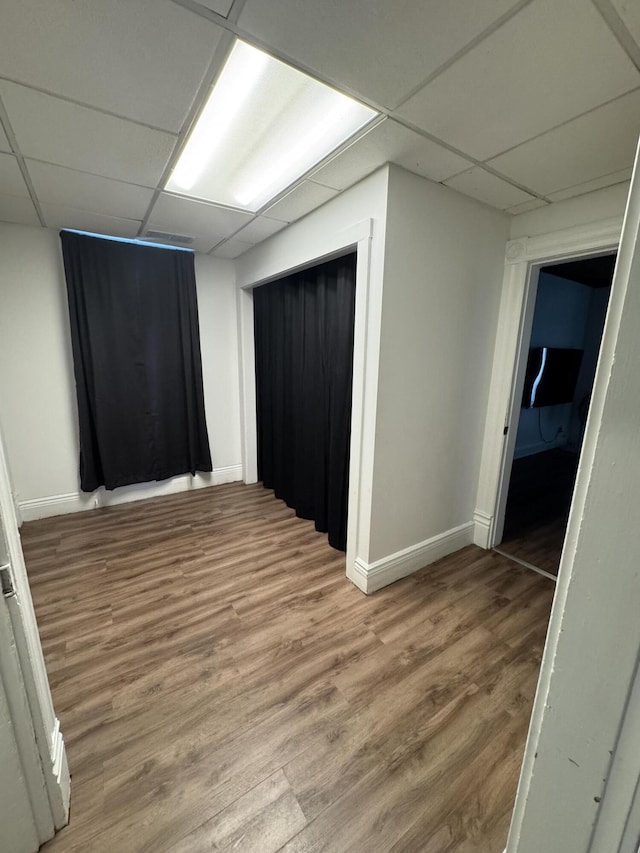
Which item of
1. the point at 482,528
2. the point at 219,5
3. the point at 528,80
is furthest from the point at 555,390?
the point at 219,5

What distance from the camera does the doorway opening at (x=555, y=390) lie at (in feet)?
12.0

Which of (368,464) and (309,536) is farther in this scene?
(309,536)

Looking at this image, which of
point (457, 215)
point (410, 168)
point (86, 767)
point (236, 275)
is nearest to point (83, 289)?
point (236, 275)

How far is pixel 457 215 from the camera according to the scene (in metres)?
2.09

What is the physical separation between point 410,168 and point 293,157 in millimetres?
617

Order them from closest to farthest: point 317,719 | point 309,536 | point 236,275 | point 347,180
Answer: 1. point 317,719
2. point 347,180
3. point 309,536
4. point 236,275

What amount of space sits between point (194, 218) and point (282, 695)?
9.82 feet

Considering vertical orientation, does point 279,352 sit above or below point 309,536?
above

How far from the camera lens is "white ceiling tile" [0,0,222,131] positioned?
3.28ft

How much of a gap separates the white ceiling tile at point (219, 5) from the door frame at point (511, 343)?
2.11m

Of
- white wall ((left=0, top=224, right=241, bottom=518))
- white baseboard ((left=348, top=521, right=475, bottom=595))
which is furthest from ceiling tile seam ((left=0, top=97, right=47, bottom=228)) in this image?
white baseboard ((left=348, top=521, right=475, bottom=595))

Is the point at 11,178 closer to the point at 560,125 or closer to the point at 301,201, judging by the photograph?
the point at 301,201

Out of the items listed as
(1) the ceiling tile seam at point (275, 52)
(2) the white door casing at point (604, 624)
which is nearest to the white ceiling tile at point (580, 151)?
(1) the ceiling tile seam at point (275, 52)

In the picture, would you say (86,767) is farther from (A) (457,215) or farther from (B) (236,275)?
(B) (236,275)
